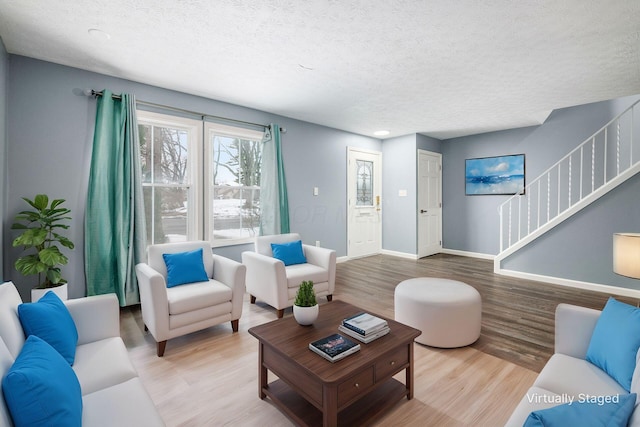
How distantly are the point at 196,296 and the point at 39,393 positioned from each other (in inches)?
66.2

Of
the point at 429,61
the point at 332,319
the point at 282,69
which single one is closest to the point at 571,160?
the point at 429,61

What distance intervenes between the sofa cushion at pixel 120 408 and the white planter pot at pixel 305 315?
2.88 feet

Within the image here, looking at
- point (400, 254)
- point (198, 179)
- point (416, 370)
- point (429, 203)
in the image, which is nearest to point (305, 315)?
point (416, 370)

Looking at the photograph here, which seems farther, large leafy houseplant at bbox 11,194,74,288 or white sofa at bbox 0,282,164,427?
large leafy houseplant at bbox 11,194,74,288

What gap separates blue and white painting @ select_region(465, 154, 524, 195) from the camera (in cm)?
575

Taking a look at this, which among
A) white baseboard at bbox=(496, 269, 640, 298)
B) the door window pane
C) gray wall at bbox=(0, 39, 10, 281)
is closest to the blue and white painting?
white baseboard at bbox=(496, 269, 640, 298)

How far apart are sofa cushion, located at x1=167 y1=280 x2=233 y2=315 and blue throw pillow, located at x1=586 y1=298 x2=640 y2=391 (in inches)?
99.7

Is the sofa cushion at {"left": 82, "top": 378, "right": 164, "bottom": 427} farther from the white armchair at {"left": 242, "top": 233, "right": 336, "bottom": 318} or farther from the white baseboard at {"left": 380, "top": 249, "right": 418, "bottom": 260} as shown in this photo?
the white baseboard at {"left": 380, "top": 249, "right": 418, "bottom": 260}

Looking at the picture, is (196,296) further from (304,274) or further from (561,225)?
(561,225)

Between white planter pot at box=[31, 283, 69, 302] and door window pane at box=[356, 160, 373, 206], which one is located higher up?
door window pane at box=[356, 160, 373, 206]

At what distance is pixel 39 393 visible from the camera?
96cm

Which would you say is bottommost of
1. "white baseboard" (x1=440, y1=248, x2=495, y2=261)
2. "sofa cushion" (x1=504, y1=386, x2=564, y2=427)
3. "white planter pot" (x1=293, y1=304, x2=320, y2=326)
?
"white baseboard" (x1=440, y1=248, x2=495, y2=261)

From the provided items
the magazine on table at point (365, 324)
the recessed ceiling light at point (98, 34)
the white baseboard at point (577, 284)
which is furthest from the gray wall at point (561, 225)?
the recessed ceiling light at point (98, 34)

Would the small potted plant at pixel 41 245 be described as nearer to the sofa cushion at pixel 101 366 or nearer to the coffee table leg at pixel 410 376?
the sofa cushion at pixel 101 366
